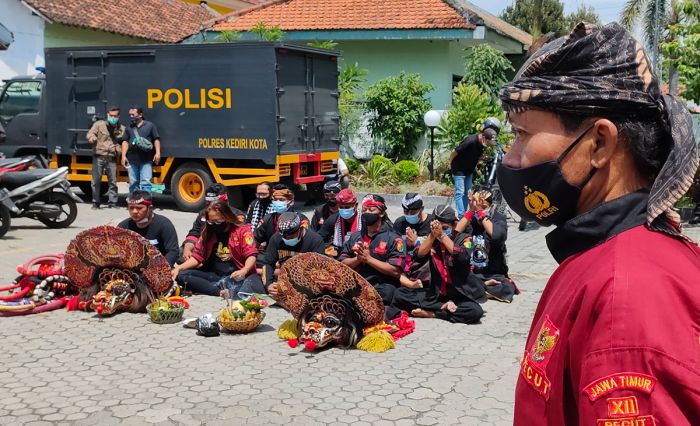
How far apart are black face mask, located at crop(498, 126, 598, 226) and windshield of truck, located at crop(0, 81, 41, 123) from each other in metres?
16.5

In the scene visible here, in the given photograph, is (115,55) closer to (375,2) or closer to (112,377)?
(375,2)

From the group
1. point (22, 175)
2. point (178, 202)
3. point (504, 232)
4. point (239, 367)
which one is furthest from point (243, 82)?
point (239, 367)

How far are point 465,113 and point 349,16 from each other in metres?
5.49

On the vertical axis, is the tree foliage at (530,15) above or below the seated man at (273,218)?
above

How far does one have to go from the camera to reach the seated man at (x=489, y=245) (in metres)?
8.79

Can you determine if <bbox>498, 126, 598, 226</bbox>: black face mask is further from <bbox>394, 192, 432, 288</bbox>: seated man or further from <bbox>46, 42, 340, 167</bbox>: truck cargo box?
<bbox>46, 42, 340, 167</bbox>: truck cargo box

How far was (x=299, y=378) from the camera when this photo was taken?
601 centimetres

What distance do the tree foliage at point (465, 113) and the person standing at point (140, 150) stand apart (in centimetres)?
680

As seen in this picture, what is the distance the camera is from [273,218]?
31.4 ft

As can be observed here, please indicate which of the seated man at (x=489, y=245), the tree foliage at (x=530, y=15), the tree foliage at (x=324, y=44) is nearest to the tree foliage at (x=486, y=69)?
the tree foliage at (x=324, y=44)

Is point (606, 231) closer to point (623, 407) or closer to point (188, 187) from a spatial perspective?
point (623, 407)

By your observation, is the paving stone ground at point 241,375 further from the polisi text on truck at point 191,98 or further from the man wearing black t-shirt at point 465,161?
the polisi text on truck at point 191,98

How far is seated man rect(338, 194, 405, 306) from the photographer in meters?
8.11

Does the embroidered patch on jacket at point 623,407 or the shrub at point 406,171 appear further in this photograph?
the shrub at point 406,171
